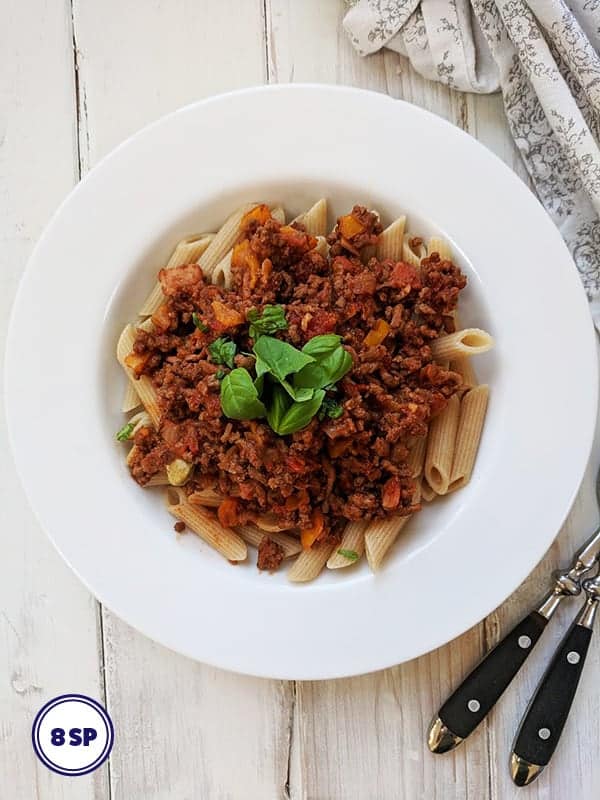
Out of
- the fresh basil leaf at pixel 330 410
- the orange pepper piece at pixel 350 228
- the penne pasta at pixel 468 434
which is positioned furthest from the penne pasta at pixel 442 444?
the orange pepper piece at pixel 350 228

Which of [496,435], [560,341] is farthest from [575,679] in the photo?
[560,341]

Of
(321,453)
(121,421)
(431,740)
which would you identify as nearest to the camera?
(321,453)

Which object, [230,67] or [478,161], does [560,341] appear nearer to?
[478,161]

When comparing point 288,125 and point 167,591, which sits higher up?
point 288,125

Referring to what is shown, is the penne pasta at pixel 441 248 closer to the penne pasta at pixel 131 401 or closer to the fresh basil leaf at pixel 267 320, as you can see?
the fresh basil leaf at pixel 267 320

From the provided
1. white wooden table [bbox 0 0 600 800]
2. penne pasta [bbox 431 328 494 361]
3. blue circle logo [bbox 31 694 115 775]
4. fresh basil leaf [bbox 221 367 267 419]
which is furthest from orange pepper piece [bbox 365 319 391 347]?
blue circle logo [bbox 31 694 115 775]

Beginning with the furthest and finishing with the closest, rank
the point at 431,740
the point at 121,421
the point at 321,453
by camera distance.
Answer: the point at 431,740
the point at 121,421
the point at 321,453

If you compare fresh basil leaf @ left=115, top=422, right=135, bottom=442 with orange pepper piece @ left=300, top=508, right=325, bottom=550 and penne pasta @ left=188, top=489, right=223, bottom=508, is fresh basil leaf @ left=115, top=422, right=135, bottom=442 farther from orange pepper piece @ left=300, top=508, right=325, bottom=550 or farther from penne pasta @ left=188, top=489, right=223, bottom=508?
orange pepper piece @ left=300, top=508, right=325, bottom=550
